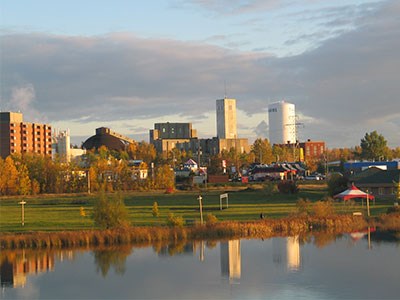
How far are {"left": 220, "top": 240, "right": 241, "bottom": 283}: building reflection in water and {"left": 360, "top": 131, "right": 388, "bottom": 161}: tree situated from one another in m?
139

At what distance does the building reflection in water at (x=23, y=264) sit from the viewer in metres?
38.4

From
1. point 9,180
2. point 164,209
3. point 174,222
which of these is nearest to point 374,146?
Result: point 9,180

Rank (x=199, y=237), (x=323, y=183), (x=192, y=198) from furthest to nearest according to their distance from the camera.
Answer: (x=323, y=183), (x=192, y=198), (x=199, y=237)

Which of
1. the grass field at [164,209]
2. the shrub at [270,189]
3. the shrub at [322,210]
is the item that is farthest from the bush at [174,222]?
the shrub at [270,189]

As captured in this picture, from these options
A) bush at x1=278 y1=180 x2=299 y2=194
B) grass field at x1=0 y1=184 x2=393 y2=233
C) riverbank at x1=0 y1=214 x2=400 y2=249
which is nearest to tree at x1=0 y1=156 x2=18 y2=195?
grass field at x1=0 y1=184 x2=393 y2=233

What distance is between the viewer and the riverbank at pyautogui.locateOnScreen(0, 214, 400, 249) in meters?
46.7

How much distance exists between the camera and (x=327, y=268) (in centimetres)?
3934

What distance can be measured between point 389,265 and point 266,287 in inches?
355

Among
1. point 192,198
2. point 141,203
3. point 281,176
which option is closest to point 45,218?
point 141,203

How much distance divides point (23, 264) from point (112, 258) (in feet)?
17.3

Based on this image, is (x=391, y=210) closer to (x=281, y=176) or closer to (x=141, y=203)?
(x=141, y=203)

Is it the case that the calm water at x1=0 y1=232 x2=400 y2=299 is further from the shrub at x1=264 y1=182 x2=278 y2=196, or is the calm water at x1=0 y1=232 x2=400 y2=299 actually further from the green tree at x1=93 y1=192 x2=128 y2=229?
the shrub at x1=264 y1=182 x2=278 y2=196

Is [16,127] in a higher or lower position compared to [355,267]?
higher

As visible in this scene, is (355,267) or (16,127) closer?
(355,267)
